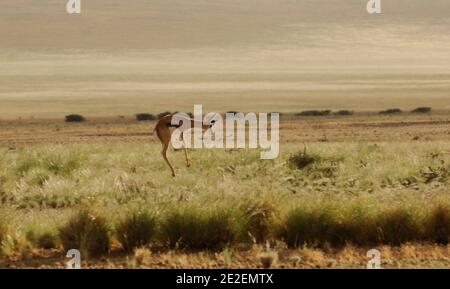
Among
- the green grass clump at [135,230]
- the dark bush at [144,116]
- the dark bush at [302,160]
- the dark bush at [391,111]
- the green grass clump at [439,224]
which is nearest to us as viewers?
the green grass clump at [135,230]

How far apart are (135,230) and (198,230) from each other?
3.00ft

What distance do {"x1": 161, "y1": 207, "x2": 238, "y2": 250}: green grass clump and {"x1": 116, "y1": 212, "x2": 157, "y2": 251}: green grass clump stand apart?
7.6 inches

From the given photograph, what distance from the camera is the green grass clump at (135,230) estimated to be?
13977 millimetres

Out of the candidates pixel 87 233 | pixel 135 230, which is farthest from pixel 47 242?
pixel 135 230

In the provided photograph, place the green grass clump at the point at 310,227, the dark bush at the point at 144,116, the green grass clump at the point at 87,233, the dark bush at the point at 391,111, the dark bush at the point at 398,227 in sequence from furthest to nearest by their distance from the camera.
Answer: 1. the dark bush at the point at 391,111
2. the dark bush at the point at 144,116
3. the dark bush at the point at 398,227
4. the green grass clump at the point at 310,227
5. the green grass clump at the point at 87,233

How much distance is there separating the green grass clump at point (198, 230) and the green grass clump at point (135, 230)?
7.6 inches

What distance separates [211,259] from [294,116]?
182 ft

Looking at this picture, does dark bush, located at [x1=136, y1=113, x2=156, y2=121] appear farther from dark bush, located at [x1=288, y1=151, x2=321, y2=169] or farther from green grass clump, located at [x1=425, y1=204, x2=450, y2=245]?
green grass clump, located at [x1=425, y1=204, x2=450, y2=245]

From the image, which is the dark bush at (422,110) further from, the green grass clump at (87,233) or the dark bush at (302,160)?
the green grass clump at (87,233)

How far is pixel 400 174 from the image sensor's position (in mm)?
21766

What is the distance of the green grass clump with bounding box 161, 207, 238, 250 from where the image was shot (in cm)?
1406

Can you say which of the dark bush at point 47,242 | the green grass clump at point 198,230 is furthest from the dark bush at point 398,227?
the dark bush at point 47,242
